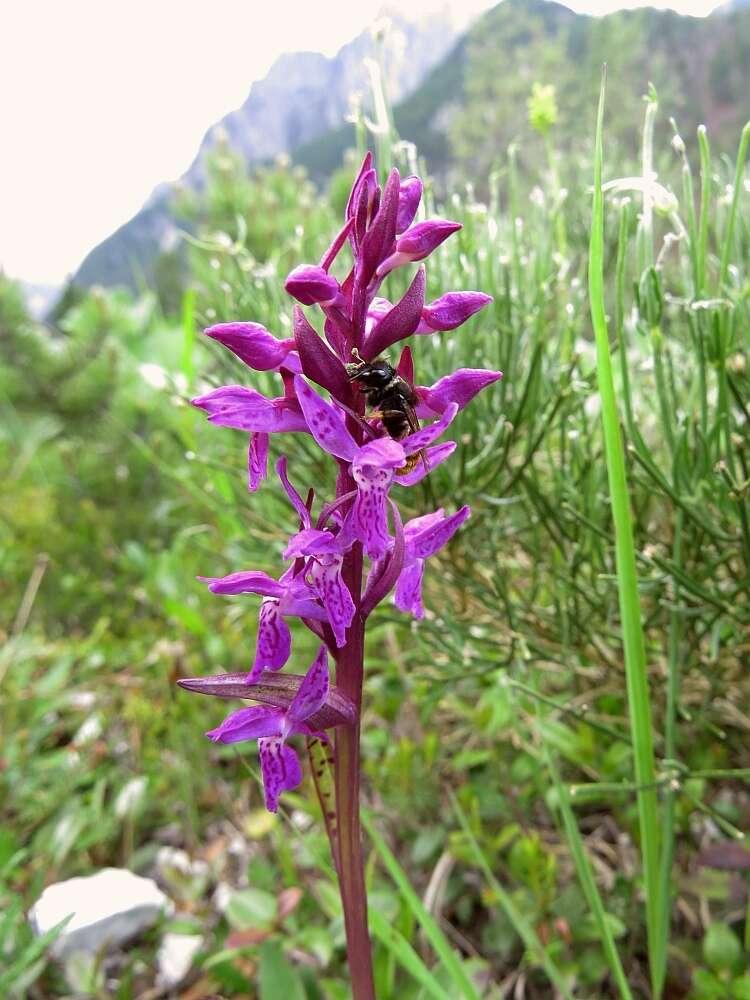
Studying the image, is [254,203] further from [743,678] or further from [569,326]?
[743,678]

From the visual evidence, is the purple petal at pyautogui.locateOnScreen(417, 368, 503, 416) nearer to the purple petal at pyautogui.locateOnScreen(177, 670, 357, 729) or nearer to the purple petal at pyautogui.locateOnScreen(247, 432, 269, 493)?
the purple petal at pyautogui.locateOnScreen(247, 432, 269, 493)

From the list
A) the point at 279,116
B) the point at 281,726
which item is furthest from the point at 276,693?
the point at 279,116

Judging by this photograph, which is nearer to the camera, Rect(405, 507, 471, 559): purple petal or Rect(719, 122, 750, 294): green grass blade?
Rect(405, 507, 471, 559): purple petal

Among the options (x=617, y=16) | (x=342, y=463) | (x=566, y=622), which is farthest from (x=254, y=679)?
(x=617, y=16)

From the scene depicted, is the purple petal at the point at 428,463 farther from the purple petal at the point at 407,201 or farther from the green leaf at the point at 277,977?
the green leaf at the point at 277,977

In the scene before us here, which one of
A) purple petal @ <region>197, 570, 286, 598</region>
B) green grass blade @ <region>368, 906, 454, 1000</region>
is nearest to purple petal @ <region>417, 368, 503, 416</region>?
purple petal @ <region>197, 570, 286, 598</region>
